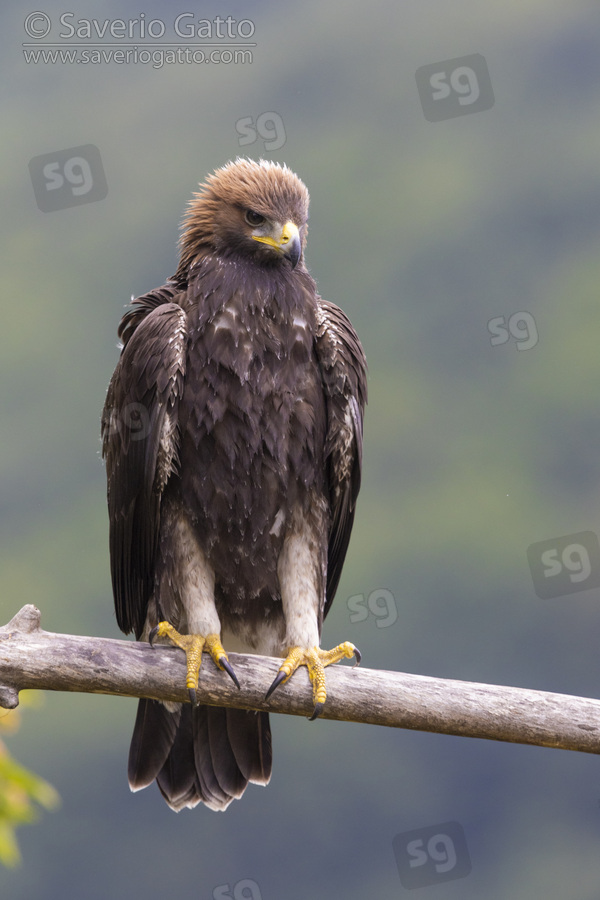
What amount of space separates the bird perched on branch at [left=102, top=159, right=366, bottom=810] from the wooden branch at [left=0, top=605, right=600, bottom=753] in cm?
11

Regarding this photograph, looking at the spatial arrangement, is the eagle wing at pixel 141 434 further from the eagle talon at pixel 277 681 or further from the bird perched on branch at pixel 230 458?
the eagle talon at pixel 277 681

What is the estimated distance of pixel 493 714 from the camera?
292 cm

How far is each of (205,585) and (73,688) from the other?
56 cm

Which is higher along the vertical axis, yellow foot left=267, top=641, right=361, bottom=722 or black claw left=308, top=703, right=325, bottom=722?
yellow foot left=267, top=641, right=361, bottom=722

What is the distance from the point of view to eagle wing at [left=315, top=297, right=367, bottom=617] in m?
Result: 3.34

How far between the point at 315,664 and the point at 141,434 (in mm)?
886

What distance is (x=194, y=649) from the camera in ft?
9.98

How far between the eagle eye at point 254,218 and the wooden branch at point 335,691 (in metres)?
1.38

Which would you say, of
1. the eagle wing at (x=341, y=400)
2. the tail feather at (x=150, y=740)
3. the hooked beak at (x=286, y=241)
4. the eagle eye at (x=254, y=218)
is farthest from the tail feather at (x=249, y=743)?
the eagle eye at (x=254, y=218)

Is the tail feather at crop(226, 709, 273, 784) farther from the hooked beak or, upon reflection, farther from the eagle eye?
the eagle eye

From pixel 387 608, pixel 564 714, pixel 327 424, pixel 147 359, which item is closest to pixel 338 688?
pixel 564 714

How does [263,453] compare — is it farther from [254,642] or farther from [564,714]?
[564,714]

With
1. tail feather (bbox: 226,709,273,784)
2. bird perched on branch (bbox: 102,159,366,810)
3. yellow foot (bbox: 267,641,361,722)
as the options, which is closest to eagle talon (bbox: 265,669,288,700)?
yellow foot (bbox: 267,641,361,722)

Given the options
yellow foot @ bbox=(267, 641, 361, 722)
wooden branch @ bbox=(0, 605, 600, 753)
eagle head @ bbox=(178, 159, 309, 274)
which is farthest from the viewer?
eagle head @ bbox=(178, 159, 309, 274)
